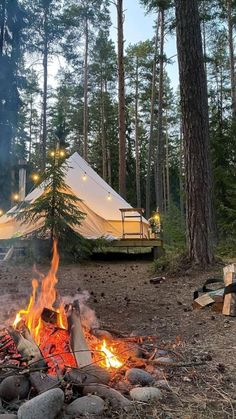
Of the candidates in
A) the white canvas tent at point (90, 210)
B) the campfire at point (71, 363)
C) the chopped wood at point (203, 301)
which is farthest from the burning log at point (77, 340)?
the white canvas tent at point (90, 210)

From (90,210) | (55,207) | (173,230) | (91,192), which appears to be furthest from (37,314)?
(173,230)

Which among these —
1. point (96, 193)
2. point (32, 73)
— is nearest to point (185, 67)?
point (96, 193)

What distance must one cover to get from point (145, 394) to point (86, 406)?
1.13ft

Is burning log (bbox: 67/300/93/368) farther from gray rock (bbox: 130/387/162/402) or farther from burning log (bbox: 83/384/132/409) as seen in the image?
gray rock (bbox: 130/387/162/402)

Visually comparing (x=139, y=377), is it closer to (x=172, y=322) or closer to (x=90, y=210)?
(x=172, y=322)

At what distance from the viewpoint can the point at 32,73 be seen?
821 inches

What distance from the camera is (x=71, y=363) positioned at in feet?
8.29

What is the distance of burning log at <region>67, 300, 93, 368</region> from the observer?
2.45 meters

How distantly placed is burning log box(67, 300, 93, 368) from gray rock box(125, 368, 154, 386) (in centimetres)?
25

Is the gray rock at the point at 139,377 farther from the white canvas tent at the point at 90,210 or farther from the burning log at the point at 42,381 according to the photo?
the white canvas tent at the point at 90,210

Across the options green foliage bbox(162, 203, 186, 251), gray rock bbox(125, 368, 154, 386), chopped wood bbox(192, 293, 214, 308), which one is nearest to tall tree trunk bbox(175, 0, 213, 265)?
chopped wood bbox(192, 293, 214, 308)

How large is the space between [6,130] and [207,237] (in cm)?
748

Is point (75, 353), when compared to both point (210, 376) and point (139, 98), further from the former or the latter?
point (139, 98)

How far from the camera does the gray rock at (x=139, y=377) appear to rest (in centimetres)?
234
